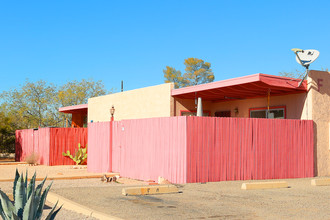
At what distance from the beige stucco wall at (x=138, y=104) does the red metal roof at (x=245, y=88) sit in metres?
0.62

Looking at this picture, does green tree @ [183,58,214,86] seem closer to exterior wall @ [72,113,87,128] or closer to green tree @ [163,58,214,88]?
green tree @ [163,58,214,88]

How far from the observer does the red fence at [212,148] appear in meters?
12.3

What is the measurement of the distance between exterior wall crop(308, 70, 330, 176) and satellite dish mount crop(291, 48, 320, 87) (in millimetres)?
436

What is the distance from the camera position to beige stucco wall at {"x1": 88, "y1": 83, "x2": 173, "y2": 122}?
726 inches

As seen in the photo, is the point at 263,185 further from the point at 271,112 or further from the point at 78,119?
the point at 78,119

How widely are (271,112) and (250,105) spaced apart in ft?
4.59

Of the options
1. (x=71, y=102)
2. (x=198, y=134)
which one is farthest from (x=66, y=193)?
(x=71, y=102)

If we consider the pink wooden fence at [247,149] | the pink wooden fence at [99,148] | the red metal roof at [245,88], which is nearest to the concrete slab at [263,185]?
the pink wooden fence at [247,149]

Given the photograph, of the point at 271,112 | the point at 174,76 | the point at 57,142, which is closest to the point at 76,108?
the point at 57,142

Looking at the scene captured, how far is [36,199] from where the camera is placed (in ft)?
16.0

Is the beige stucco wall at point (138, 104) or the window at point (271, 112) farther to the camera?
the beige stucco wall at point (138, 104)

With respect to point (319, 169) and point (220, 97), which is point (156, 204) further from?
point (220, 97)

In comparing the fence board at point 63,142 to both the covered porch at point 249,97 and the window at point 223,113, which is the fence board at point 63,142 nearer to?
the covered porch at point 249,97

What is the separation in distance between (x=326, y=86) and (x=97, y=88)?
33.7m
